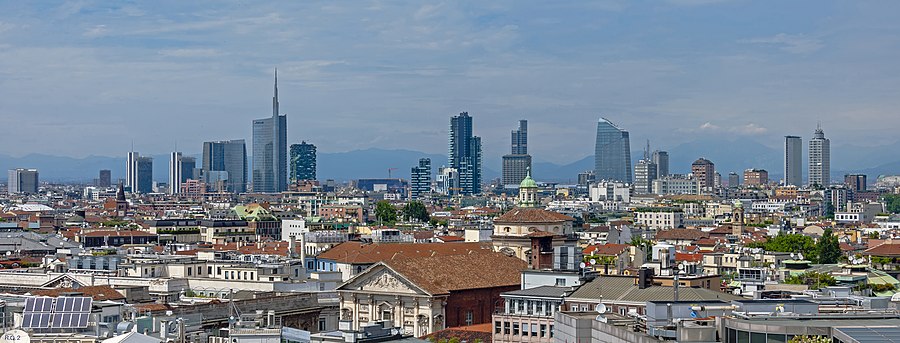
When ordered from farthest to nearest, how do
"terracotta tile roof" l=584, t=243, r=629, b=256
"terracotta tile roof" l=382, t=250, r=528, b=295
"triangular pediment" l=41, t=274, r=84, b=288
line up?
"terracotta tile roof" l=584, t=243, r=629, b=256 → "triangular pediment" l=41, t=274, r=84, b=288 → "terracotta tile roof" l=382, t=250, r=528, b=295

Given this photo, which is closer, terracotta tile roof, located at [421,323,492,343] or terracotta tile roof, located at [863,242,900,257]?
terracotta tile roof, located at [421,323,492,343]

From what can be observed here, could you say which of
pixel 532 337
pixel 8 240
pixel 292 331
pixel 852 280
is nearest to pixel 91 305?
pixel 292 331

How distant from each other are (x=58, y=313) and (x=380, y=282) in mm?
25651

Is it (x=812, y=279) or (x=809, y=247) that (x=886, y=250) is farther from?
(x=812, y=279)

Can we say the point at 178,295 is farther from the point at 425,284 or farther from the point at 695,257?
the point at 695,257

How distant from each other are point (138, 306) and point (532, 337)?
15.2m

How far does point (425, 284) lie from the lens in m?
70.9

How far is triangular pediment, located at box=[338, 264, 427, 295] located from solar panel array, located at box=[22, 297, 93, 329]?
76.8 ft

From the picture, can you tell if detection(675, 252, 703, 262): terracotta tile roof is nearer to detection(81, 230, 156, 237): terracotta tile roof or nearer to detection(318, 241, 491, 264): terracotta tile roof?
detection(318, 241, 491, 264): terracotta tile roof

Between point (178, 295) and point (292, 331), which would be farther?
point (178, 295)

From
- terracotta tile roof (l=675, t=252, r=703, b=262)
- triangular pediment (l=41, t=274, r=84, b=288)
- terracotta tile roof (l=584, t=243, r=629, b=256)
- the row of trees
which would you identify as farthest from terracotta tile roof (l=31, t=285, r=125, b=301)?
the row of trees

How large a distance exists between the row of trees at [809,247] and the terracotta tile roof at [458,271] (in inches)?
1587

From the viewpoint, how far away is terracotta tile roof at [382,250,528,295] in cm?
7156

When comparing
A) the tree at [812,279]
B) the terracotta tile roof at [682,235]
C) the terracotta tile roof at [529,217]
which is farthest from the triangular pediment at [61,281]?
the terracotta tile roof at [682,235]
